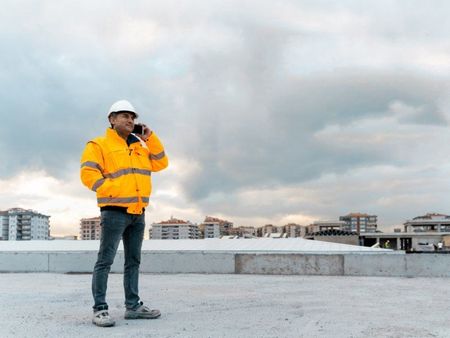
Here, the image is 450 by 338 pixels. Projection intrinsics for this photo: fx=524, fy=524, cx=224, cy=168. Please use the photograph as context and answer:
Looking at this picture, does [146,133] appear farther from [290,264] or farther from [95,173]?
[290,264]

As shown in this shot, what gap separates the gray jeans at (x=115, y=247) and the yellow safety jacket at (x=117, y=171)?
115 millimetres

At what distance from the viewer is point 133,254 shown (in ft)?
15.7

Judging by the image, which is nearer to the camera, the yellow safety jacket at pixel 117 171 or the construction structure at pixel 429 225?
the yellow safety jacket at pixel 117 171

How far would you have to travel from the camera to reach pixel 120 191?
4449mm

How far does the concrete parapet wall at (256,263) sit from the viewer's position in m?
7.54

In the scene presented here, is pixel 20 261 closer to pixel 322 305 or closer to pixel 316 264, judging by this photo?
pixel 316 264

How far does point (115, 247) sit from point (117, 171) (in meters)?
0.68

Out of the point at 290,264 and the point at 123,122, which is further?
the point at 290,264

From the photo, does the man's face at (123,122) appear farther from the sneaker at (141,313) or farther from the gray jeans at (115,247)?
the sneaker at (141,313)

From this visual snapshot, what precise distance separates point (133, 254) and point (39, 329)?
104cm

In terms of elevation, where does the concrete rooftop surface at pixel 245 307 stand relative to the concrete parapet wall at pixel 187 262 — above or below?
below

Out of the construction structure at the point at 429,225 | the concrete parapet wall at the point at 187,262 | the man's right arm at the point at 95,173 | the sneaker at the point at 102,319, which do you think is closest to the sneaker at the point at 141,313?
the sneaker at the point at 102,319

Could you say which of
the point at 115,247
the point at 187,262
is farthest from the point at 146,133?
the point at 187,262

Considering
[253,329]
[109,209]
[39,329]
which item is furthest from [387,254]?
[39,329]
